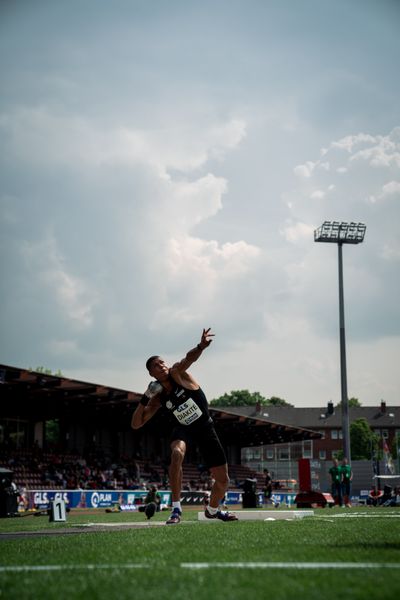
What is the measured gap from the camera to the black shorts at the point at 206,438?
9.15 m

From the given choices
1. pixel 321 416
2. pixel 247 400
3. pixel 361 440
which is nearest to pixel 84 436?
pixel 361 440

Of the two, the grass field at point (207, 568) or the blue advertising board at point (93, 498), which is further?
the blue advertising board at point (93, 498)

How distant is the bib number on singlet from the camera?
29.6ft

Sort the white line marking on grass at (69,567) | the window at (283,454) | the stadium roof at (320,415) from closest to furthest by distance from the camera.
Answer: the white line marking on grass at (69,567) → the window at (283,454) → the stadium roof at (320,415)

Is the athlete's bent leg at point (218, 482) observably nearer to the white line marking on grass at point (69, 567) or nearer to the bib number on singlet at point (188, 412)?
the bib number on singlet at point (188, 412)

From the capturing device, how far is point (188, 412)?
9.04m

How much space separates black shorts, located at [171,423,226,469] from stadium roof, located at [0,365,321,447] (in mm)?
24518

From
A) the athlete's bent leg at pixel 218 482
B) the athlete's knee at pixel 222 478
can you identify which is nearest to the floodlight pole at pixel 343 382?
the athlete's bent leg at pixel 218 482

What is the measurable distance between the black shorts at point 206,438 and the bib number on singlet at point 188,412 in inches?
5.7

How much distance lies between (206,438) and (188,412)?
1.44 ft

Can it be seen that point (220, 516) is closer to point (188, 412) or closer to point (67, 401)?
point (188, 412)

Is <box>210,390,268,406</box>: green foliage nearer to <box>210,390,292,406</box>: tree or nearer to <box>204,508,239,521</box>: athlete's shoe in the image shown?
<box>210,390,292,406</box>: tree

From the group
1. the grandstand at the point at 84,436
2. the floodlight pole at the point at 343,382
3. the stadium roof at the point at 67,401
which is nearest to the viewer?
the stadium roof at the point at 67,401

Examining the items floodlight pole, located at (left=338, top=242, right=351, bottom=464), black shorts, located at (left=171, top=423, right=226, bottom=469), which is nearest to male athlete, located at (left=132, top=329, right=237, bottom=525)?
black shorts, located at (left=171, top=423, right=226, bottom=469)
